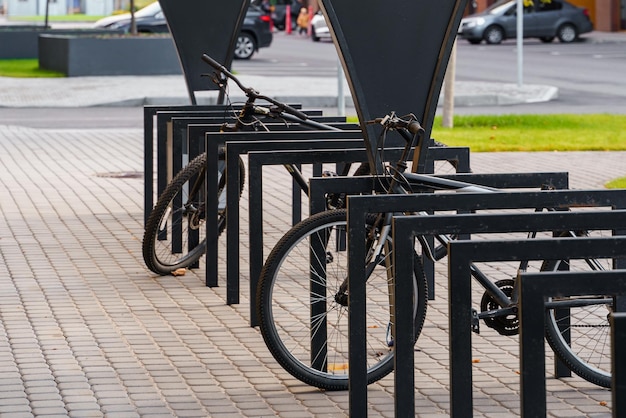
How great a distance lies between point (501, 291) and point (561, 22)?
3921cm

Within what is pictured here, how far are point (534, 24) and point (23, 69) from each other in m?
19.8

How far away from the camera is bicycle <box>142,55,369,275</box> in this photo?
782 cm

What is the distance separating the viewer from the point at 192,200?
8.27 meters

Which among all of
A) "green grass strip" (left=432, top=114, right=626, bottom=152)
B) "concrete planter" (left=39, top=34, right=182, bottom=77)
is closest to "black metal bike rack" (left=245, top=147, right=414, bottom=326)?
Answer: "green grass strip" (left=432, top=114, right=626, bottom=152)

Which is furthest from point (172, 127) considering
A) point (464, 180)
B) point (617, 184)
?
point (617, 184)

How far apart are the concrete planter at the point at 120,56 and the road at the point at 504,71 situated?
3.21m

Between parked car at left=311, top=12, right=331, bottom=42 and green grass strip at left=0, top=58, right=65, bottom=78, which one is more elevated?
parked car at left=311, top=12, right=331, bottom=42


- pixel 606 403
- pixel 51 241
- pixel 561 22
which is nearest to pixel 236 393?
pixel 606 403

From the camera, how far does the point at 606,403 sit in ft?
18.1

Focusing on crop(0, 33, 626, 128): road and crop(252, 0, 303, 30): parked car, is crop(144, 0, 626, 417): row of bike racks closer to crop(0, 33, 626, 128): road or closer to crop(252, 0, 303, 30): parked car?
crop(0, 33, 626, 128): road

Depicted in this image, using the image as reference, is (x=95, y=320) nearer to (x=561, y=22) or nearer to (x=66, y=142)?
(x=66, y=142)

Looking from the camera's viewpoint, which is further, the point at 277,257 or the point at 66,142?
the point at 66,142

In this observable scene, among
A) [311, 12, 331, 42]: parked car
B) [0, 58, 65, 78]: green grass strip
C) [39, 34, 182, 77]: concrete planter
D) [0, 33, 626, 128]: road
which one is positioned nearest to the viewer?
[0, 33, 626, 128]: road

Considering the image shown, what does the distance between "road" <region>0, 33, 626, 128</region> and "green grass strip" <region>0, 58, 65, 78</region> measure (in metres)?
4.69
